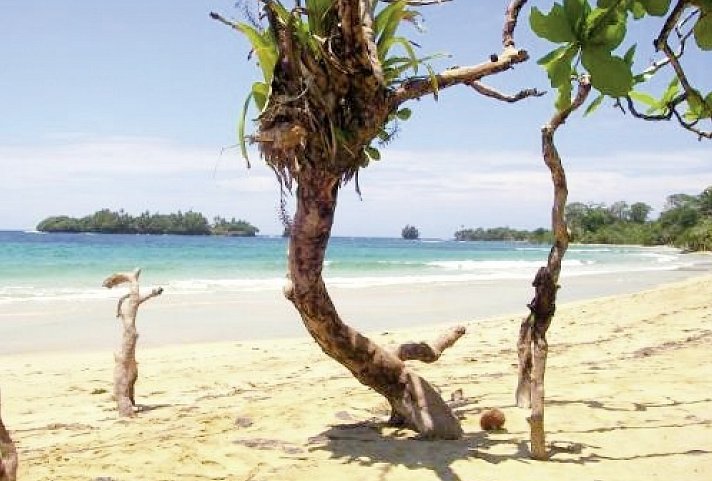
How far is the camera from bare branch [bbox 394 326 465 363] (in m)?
4.84

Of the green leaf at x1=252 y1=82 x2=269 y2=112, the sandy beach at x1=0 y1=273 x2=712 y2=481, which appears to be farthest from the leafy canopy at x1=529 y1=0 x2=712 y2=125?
the sandy beach at x1=0 y1=273 x2=712 y2=481

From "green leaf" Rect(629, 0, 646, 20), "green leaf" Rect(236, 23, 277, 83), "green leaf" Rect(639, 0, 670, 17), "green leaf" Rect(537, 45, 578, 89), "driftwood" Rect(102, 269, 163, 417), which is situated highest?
"green leaf" Rect(236, 23, 277, 83)

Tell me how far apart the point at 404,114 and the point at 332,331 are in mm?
1456

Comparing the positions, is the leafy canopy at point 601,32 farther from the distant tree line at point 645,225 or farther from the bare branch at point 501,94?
the distant tree line at point 645,225

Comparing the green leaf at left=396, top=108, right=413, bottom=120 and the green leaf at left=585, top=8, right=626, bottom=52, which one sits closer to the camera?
the green leaf at left=585, top=8, right=626, bottom=52

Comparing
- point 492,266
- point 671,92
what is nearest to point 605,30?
point 671,92

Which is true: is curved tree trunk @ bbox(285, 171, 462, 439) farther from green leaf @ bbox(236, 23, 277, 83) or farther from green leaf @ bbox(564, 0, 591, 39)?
green leaf @ bbox(564, 0, 591, 39)

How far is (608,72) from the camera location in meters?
1.71

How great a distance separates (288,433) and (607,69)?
12.3 feet

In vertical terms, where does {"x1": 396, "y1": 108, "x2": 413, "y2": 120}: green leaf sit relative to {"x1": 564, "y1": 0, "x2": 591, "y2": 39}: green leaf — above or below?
above

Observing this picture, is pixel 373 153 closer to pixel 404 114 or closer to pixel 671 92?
pixel 404 114

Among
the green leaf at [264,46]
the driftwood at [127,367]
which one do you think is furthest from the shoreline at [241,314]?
the green leaf at [264,46]

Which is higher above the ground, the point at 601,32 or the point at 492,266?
the point at 601,32

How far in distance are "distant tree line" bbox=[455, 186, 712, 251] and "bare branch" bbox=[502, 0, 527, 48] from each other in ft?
185
